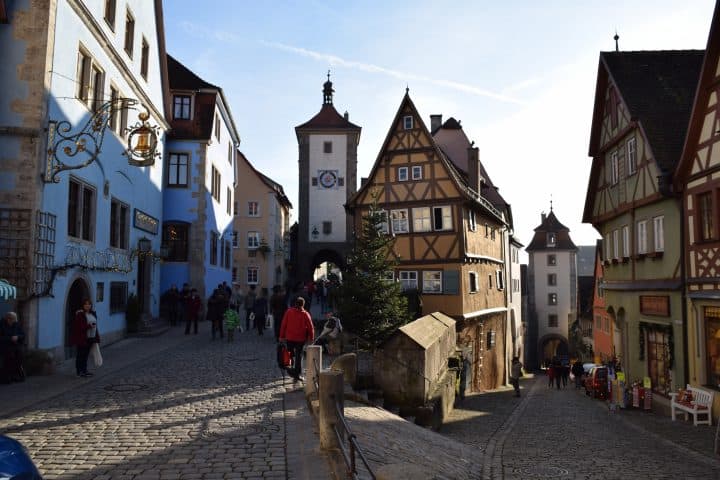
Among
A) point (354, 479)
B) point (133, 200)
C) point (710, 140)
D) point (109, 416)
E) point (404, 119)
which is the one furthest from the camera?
point (404, 119)

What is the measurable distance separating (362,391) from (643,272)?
1171 centimetres

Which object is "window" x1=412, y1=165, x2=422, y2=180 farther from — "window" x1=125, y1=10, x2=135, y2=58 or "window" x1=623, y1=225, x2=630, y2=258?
"window" x1=125, y1=10, x2=135, y2=58

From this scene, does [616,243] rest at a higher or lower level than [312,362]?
higher

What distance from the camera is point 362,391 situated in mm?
13562

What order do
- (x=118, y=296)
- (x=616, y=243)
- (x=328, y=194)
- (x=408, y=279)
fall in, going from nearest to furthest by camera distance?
(x=118, y=296)
(x=616, y=243)
(x=408, y=279)
(x=328, y=194)

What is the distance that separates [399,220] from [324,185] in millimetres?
19332

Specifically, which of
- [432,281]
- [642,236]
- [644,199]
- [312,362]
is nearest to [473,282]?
[432,281]

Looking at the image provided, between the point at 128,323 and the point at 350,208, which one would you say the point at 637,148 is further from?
the point at 128,323

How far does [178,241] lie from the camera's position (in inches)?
1129

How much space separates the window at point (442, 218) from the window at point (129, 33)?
13.9m

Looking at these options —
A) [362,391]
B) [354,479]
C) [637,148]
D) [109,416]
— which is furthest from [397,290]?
[354,479]

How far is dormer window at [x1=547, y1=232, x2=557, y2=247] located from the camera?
6306 centimetres

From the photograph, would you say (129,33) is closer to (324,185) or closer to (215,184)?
(215,184)

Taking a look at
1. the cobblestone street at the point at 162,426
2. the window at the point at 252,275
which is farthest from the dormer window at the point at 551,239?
the cobblestone street at the point at 162,426
